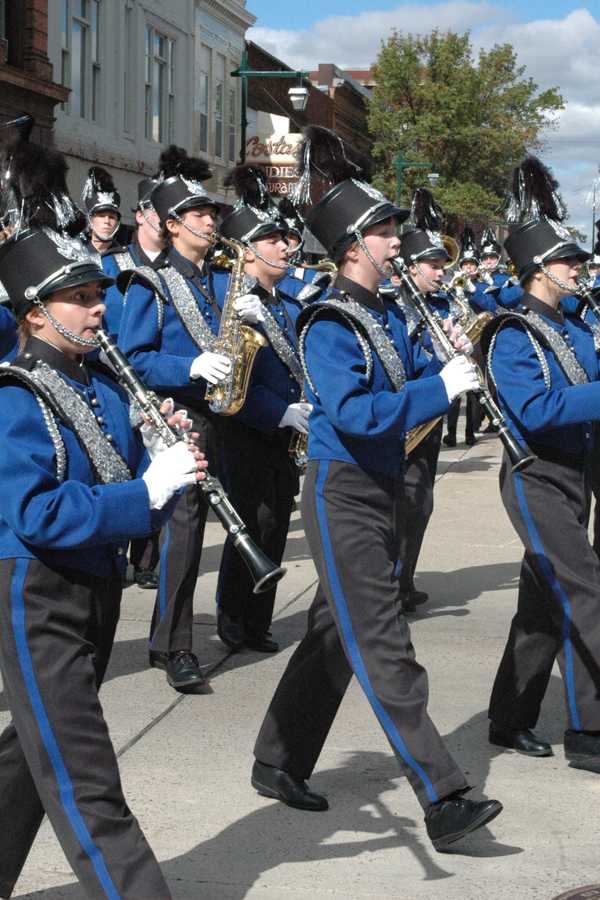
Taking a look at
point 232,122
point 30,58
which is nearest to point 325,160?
point 30,58

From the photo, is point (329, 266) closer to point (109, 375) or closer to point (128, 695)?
point (128, 695)

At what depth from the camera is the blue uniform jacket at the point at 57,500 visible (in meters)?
3.59

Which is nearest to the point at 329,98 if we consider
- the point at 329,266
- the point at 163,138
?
the point at 163,138

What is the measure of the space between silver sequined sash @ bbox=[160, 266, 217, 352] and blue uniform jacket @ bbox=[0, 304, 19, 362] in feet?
2.26

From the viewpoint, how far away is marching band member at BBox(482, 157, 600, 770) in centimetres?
529

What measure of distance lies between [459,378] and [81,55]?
2198 centimetres

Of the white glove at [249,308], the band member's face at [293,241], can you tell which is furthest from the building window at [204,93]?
the white glove at [249,308]

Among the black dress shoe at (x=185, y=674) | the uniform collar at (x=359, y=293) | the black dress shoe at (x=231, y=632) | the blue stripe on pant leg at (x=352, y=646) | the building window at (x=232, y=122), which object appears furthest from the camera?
the building window at (x=232, y=122)

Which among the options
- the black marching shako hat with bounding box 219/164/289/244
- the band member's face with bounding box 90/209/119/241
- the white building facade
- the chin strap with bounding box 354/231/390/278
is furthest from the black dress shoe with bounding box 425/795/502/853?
the white building facade

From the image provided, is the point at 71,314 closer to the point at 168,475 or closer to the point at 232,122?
the point at 168,475

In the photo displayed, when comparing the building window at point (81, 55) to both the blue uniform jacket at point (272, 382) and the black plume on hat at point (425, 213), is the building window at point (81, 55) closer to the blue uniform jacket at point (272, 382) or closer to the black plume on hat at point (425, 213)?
the black plume on hat at point (425, 213)

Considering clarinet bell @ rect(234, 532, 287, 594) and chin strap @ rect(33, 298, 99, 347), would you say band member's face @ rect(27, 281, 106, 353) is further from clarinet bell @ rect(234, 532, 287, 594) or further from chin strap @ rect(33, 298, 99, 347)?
clarinet bell @ rect(234, 532, 287, 594)

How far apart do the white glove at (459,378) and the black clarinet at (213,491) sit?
846 mm

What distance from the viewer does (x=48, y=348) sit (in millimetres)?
3891
